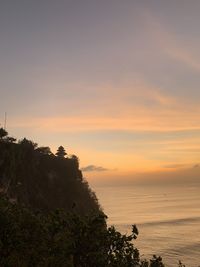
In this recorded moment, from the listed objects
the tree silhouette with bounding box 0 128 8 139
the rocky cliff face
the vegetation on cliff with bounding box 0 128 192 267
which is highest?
the tree silhouette with bounding box 0 128 8 139

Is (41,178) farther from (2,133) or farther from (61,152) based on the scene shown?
(2,133)

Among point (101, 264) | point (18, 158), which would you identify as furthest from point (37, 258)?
point (18, 158)

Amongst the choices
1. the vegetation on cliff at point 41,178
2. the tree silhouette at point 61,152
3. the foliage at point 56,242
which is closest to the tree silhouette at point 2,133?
the vegetation on cliff at point 41,178

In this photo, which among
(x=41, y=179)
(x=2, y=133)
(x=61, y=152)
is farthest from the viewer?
(x=61, y=152)

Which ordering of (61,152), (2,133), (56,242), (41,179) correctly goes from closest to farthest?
1. (56,242)
2. (2,133)
3. (41,179)
4. (61,152)

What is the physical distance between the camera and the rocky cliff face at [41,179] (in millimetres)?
94844

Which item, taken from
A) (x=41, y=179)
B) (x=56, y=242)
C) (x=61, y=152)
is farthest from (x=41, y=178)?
(x=56, y=242)

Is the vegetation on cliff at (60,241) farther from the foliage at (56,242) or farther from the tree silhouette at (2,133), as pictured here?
the tree silhouette at (2,133)

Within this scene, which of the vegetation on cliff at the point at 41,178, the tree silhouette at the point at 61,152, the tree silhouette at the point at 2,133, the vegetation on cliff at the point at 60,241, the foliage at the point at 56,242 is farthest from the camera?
A: the tree silhouette at the point at 61,152

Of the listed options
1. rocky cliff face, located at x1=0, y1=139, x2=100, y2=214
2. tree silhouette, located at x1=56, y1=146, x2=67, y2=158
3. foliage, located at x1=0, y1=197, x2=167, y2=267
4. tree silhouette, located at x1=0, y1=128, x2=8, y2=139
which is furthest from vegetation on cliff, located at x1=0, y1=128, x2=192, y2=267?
tree silhouette, located at x1=56, y1=146, x2=67, y2=158

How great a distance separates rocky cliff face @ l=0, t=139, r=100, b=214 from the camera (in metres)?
94.8

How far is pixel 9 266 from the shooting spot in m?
25.1

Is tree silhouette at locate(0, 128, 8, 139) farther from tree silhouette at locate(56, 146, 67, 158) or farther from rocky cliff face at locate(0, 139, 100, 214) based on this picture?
tree silhouette at locate(56, 146, 67, 158)

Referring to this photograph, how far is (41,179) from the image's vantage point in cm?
11794
